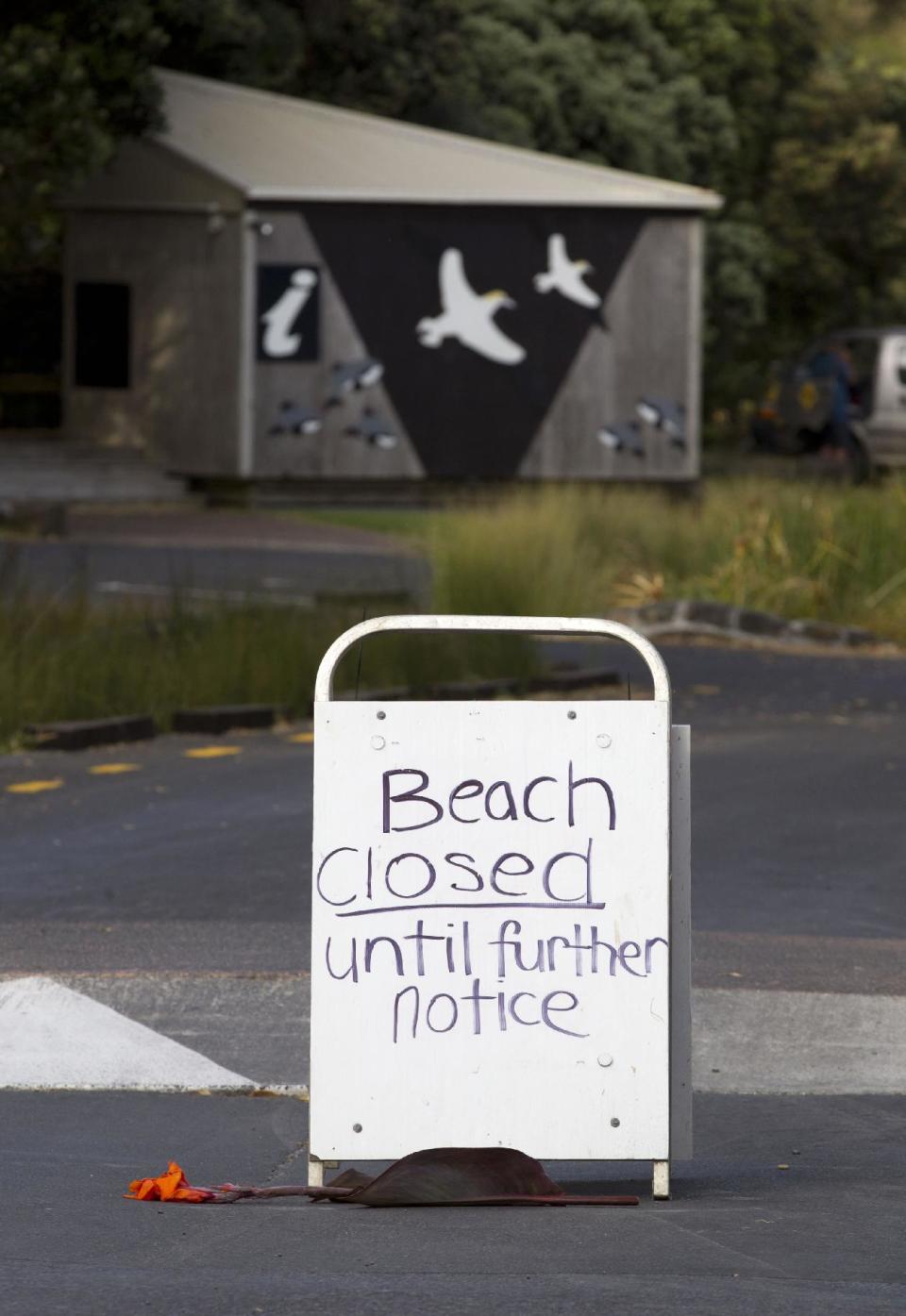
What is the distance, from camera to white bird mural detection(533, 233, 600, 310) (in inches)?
1110

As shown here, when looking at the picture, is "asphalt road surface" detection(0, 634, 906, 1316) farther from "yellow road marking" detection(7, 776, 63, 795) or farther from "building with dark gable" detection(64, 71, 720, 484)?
"building with dark gable" detection(64, 71, 720, 484)

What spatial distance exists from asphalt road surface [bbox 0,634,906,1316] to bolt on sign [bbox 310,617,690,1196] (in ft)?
0.72

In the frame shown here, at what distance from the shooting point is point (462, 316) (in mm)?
28016

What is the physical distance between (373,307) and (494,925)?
2343 centimetres

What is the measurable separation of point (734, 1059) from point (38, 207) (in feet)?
69.1

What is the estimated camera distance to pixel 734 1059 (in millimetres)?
6266

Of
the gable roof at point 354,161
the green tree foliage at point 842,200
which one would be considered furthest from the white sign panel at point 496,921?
the green tree foliage at point 842,200

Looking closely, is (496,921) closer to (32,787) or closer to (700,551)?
(32,787)

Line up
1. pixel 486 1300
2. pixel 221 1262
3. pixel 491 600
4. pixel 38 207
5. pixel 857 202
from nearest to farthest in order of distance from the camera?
pixel 486 1300
pixel 221 1262
pixel 491 600
pixel 38 207
pixel 857 202

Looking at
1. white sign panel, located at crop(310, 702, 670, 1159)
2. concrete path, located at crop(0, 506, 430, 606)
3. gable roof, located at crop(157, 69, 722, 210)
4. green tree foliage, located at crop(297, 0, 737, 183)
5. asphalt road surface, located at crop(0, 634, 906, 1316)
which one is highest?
green tree foliage, located at crop(297, 0, 737, 183)

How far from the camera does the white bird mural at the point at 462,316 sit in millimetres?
27875

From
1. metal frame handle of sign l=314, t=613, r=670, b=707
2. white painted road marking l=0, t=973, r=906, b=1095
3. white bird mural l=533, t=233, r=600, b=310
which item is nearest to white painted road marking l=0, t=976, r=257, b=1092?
white painted road marking l=0, t=973, r=906, b=1095

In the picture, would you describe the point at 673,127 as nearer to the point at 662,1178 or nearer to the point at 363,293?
the point at 363,293

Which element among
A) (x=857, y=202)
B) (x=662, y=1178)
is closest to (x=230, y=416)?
(x=857, y=202)
